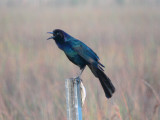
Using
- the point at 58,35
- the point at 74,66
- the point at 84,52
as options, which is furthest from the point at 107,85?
the point at 74,66

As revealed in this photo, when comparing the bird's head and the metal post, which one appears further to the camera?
the bird's head

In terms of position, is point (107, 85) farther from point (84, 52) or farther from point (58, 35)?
point (58, 35)

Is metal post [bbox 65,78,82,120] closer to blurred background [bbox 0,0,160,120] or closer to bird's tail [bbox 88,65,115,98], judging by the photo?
bird's tail [bbox 88,65,115,98]

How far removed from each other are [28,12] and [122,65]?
5.17m

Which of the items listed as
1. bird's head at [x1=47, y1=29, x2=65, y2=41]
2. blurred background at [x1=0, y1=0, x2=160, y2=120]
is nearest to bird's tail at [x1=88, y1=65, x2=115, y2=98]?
blurred background at [x1=0, y1=0, x2=160, y2=120]

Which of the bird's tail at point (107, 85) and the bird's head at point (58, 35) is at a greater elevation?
the bird's head at point (58, 35)

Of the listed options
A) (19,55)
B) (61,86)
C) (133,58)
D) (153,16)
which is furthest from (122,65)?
(153,16)

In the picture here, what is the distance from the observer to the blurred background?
9.06 ft

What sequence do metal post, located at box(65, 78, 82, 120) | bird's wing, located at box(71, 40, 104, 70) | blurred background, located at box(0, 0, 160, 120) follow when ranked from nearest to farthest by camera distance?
metal post, located at box(65, 78, 82, 120) < bird's wing, located at box(71, 40, 104, 70) < blurred background, located at box(0, 0, 160, 120)

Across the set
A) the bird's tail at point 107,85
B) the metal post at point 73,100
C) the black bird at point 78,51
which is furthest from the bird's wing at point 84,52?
the metal post at point 73,100

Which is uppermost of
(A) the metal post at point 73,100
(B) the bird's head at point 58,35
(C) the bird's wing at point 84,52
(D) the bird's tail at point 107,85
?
(B) the bird's head at point 58,35

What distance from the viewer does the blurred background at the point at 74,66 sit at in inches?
109

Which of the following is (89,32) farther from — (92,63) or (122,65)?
(92,63)

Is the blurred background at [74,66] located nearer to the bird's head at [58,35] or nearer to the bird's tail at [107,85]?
the bird's tail at [107,85]
